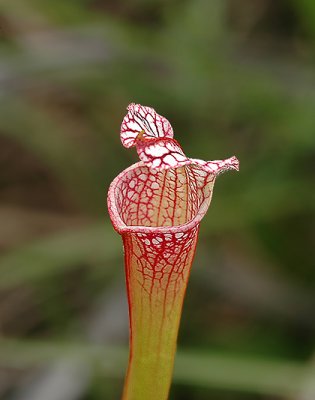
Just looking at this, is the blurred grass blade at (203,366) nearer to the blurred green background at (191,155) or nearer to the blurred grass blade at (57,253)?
the blurred green background at (191,155)

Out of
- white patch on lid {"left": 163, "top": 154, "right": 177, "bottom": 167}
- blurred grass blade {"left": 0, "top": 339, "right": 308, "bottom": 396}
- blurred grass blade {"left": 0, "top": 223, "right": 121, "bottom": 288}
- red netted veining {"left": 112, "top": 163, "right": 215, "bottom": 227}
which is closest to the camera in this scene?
white patch on lid {"left": 163, "top": 154, "right": 177, "bottom": 167}

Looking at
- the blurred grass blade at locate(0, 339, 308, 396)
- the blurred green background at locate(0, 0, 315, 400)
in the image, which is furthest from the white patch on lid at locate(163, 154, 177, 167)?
the blurred green background at locate(0, 0, 315, 400)

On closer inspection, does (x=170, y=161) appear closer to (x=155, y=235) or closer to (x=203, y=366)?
(x=155, y=235)

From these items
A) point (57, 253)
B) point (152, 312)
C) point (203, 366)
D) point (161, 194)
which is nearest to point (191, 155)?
point (57, 253)

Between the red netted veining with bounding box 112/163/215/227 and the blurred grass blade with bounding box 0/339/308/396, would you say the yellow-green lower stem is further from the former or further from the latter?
the blurred grass blade with bounding box 0/339/308/396

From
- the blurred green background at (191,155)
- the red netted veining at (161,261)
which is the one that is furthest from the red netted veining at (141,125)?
the blurred green background at (191,155)
